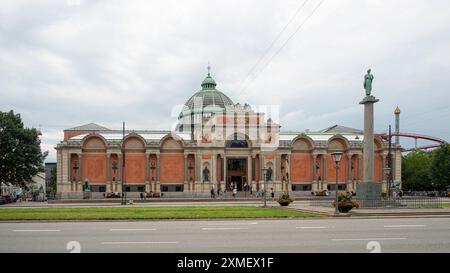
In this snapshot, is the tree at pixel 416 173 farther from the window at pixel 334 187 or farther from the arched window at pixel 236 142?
the arched window at pixel 236 142

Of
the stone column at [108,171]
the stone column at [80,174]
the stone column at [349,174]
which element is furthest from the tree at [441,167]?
the stone column at [80,174]

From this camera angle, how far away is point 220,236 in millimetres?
15227

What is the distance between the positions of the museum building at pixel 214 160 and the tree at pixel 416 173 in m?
16.7

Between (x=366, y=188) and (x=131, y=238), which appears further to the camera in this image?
(x=366, y=188)

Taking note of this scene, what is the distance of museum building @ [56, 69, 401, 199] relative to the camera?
66688 millimetres

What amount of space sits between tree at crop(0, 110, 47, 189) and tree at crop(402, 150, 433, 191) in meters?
72.8

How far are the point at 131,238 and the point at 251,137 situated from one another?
56.5 metres

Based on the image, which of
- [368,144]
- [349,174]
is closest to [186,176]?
[349,174]

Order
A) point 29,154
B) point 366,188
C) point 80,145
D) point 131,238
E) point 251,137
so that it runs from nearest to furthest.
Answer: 1. point 131,238
2. point 366,188
3. point 29,154
4. point 80,145
5. point 251,137

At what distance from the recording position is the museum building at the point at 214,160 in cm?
6669

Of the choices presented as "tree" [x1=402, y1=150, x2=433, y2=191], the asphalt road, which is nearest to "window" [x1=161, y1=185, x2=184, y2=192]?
the asphalt road
